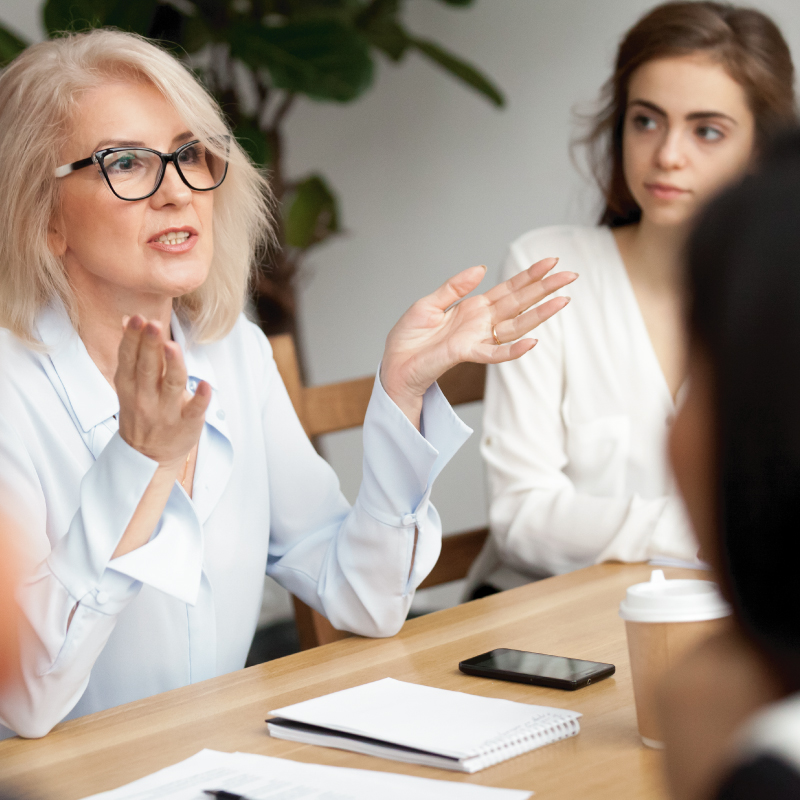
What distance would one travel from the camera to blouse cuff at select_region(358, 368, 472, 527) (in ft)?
3.76

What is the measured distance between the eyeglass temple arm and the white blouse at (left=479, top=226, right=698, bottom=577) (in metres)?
0.79

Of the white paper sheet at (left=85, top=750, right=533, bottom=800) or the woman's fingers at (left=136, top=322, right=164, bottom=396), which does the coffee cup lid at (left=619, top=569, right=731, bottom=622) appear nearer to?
the white paper sheet at (left=85, top=750, right=533, bottom=800)

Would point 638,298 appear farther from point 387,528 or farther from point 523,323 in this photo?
point 387,528

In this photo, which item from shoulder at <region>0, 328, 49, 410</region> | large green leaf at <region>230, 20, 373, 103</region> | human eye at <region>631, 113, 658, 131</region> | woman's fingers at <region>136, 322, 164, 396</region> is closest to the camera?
woman's fingers at <region>136, 322, 164, 396</region>

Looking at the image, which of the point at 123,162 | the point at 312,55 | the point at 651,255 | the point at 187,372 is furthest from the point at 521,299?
the point at 312,55

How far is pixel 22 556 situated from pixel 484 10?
314 centimetres

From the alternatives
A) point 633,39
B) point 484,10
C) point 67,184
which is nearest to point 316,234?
point 484,10

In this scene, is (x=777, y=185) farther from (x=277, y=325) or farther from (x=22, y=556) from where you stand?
(x=277, y=325)

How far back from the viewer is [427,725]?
2.64 feet

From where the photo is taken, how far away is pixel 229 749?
0.81m

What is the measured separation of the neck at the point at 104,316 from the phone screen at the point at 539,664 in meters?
0.62

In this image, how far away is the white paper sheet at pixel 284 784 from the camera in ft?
2.28

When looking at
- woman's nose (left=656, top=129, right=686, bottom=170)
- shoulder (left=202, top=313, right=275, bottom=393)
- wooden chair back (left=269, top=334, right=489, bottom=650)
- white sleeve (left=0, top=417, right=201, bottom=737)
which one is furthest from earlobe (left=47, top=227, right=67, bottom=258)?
woman's nose (left=656, top=129, right=686, bottom=170)

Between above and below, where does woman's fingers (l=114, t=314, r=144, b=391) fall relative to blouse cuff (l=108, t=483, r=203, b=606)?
above
